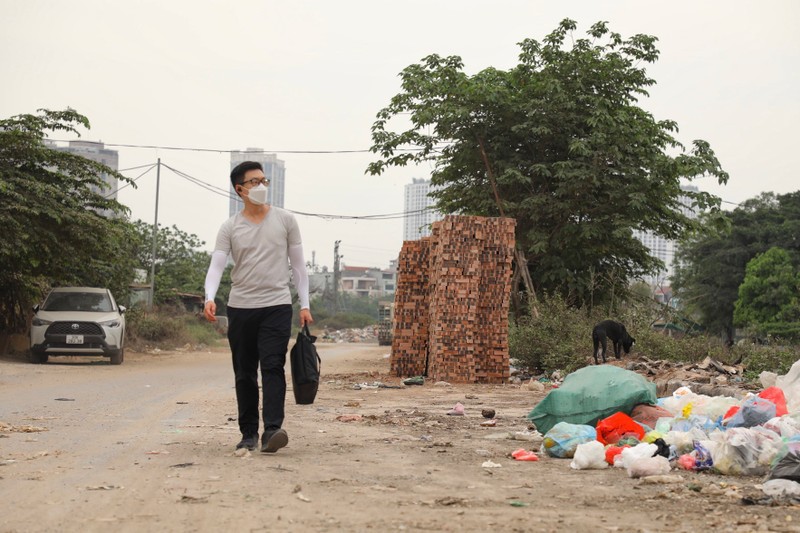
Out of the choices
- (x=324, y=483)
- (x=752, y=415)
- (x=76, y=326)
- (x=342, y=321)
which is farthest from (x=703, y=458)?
(x=342, y=321)

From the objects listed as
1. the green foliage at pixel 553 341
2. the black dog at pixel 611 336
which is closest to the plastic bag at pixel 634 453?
the black dog at pixel 611 336

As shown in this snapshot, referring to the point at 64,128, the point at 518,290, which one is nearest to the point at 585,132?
the point at 518,290

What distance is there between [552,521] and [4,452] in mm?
3941

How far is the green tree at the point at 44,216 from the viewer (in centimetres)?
2045

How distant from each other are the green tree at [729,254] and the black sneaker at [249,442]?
168ft

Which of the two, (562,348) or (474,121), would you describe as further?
(474,121)

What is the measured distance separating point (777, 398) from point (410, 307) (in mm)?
10820

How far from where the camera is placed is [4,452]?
652 centimetres

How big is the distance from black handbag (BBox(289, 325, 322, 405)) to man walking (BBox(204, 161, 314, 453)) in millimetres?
135

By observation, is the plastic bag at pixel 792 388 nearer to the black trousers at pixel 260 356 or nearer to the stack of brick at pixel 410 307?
the black trousers at pixel 260 356

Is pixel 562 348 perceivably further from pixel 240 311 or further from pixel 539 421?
pixel 240 311

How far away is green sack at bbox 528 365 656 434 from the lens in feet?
25.2

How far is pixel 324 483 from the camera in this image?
5.38 meters

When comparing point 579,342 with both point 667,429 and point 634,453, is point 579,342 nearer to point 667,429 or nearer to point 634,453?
point 667,429
